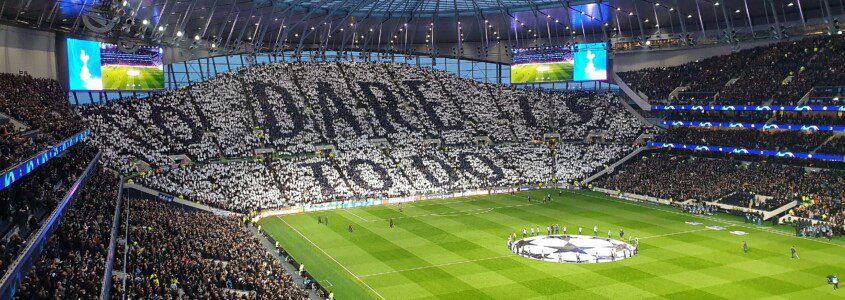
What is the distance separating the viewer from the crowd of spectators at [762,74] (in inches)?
2542

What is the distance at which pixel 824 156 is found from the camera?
58.3m

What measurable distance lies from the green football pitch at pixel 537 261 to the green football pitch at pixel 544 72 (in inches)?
1242

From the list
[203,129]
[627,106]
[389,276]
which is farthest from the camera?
[627,106]

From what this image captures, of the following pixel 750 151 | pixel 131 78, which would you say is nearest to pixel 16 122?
pixel 131 78

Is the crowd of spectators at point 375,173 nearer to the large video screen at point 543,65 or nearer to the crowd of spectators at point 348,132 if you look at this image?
the crowd of spectators at point 348,132

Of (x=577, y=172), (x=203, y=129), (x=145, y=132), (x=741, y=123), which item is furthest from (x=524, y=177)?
(x=145, y=132)

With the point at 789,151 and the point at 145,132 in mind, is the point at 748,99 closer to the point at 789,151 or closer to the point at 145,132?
the point at 789,151

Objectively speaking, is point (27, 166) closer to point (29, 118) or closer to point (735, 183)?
point (29, 118)

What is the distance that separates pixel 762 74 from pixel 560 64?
2422 cm

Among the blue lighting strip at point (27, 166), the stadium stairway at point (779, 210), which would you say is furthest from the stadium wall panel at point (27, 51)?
the stadium stairway at point (779, 210)

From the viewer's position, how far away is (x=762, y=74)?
70.3 meters

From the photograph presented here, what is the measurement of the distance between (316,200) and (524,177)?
24.4 metres

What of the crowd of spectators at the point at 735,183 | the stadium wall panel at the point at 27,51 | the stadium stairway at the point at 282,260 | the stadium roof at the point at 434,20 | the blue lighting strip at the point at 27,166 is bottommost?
the stadium stairway at the point at 282,260

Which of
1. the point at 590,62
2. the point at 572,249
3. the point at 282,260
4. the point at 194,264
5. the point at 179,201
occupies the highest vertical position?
the point at 590,62
